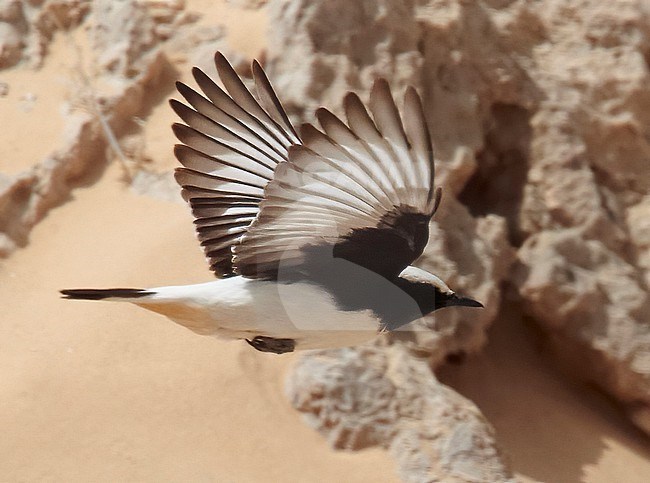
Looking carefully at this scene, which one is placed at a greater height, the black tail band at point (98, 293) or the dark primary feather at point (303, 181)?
the dark primary feather at point (303, 181)

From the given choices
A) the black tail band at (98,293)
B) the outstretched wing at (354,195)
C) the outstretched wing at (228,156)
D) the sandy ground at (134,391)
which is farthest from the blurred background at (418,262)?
the outstretched wing at (354,195)

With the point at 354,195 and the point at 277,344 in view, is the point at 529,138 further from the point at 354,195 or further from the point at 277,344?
the point at 354,195

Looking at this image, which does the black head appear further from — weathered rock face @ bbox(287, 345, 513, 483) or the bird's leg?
weathered rock face @ bbox(287, 345, 513, 483)

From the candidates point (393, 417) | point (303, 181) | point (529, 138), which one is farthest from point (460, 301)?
point (529, 138)

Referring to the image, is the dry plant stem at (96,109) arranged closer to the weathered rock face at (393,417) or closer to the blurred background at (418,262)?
the blurred background at (418,262)

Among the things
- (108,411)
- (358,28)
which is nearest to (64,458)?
(108,411)

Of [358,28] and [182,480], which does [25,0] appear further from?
[182,480]
